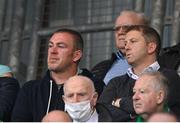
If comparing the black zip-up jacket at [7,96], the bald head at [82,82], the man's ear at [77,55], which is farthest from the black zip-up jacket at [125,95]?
the black zip-up jacket at [7,96]

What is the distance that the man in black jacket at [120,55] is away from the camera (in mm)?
8578

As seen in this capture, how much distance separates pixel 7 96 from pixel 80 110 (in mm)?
1487

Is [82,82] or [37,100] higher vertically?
[82,82]

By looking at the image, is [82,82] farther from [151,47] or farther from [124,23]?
[124,23]

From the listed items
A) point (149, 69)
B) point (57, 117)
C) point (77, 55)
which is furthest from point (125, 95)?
point (57, 117)

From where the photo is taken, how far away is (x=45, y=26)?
11219mm

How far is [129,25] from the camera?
866 cm

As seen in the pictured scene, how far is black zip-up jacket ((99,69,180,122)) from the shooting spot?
722cm

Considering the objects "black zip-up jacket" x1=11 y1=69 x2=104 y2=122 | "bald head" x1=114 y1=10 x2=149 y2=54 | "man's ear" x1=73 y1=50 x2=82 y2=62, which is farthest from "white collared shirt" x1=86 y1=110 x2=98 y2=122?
"bald head" x1=114 y1=10 x2=149 y2=54

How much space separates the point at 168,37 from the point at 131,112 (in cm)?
314

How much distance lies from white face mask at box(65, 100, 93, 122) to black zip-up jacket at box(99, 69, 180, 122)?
24 cm

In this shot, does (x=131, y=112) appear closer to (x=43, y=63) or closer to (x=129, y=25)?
(x=129, y=25)

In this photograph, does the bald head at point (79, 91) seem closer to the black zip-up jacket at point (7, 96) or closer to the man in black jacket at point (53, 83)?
the man in black jacket at point (53, 83)

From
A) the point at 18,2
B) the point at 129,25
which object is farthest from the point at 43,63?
the point at 129,25
